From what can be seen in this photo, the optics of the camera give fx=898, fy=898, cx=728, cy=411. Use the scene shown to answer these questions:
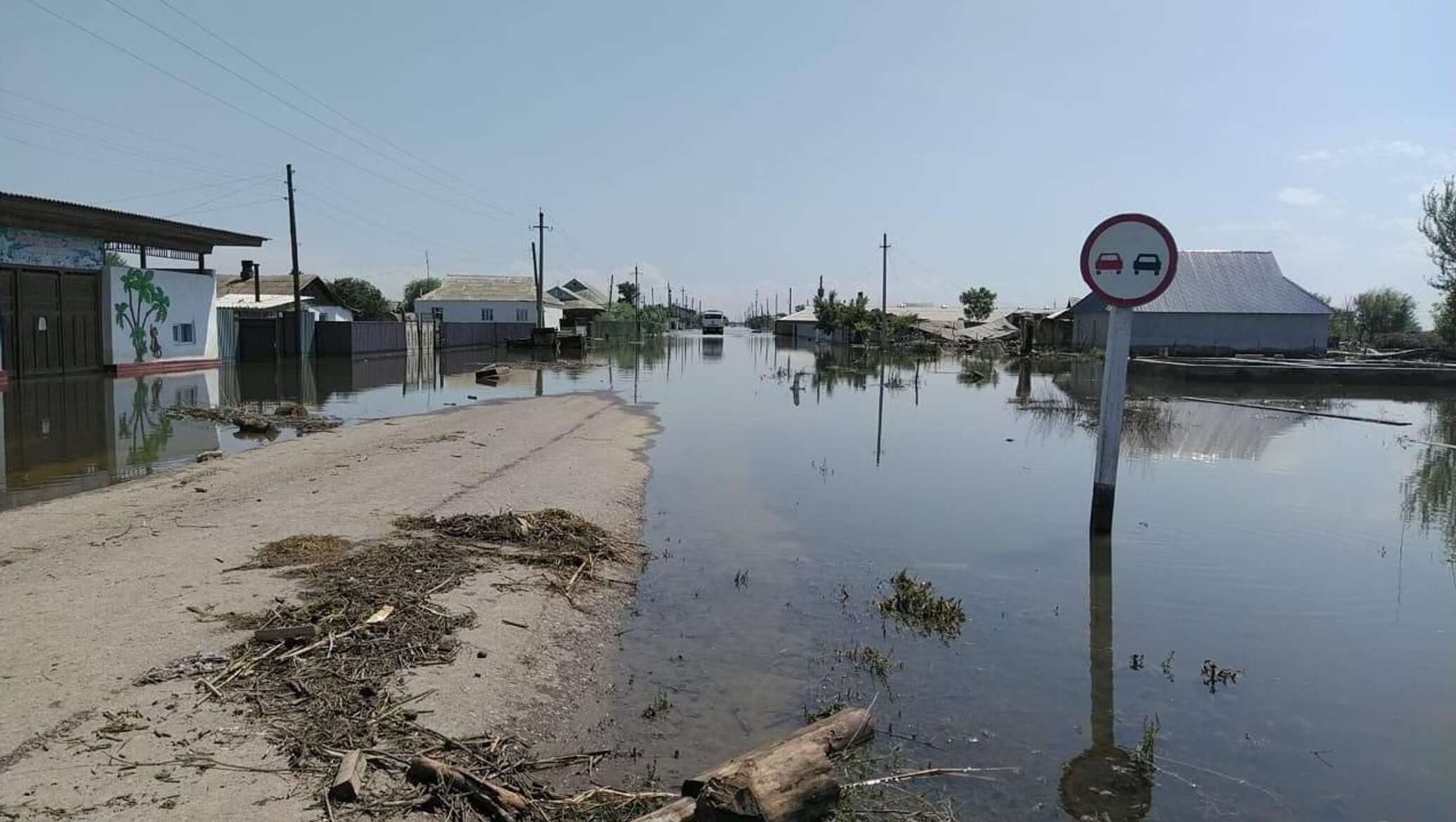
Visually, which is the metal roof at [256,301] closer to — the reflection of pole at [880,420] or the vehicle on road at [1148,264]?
the reflection of pole at [880,420]

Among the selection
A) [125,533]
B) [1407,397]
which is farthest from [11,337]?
[1407,397]

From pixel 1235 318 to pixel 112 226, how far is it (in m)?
50.6

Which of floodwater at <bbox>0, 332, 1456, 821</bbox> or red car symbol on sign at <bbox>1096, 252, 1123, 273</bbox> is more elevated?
red car symbol on sign at <bbox>1096, 252, 1123, 273</bbox>

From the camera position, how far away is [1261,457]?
13.9 metres

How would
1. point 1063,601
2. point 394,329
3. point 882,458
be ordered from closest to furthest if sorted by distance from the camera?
point 1063,601 → point 882,458 → point 394,329

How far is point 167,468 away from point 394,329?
3660cm

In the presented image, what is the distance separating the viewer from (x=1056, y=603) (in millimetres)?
6566

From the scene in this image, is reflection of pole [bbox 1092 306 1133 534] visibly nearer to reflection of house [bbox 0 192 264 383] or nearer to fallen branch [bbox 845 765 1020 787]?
fallen branch [bbox 845 765 1020 787]

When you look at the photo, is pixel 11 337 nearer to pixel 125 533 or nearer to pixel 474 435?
pixel 474 435

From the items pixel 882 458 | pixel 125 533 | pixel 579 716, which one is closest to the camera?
pixel 579 716

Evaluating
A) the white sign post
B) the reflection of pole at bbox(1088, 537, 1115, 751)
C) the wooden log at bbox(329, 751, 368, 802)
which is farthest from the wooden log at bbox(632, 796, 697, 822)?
the white sign post

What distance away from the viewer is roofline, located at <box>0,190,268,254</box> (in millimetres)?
22922

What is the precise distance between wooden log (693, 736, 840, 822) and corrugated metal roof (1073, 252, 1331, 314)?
1904 inches

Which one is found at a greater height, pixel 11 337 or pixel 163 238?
pixel 163 238
